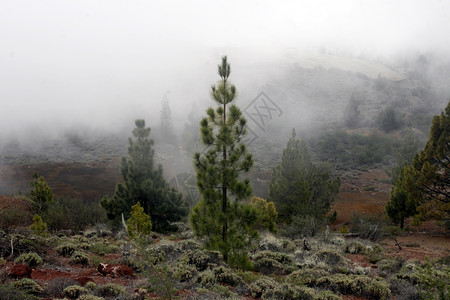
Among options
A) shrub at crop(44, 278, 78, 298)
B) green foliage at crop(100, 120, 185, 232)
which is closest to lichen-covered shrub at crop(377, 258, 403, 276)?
shrub at crop(44, 278, 78, 298)

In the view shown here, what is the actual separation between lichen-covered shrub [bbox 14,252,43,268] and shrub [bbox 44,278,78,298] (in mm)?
2112

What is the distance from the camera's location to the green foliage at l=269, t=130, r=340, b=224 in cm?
2473

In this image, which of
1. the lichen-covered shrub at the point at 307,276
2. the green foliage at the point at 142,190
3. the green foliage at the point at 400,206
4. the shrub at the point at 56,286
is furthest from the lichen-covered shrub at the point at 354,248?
the green foliage at the point at 400,206

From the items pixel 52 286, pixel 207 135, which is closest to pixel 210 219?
pixel 207 135

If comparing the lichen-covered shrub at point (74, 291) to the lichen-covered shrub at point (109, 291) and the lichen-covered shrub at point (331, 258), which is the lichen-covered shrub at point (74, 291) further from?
the lichen-covered shrub at point (331, 258)

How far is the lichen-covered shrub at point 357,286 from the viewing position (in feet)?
24.0

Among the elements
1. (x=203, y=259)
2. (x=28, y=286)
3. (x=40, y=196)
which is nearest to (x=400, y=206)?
(x=203, y=259)

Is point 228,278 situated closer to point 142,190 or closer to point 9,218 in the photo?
point 9,218

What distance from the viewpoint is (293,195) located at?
25.4 m

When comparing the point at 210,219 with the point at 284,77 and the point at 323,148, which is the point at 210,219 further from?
the point at 284,77

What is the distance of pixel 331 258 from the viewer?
34.9ft

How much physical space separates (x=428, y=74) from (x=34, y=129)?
5580 inches

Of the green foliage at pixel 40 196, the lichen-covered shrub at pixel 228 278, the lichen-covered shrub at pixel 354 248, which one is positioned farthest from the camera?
the green foliage at pixel 40 196

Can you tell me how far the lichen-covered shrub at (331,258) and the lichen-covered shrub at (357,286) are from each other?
2015 millimetres
